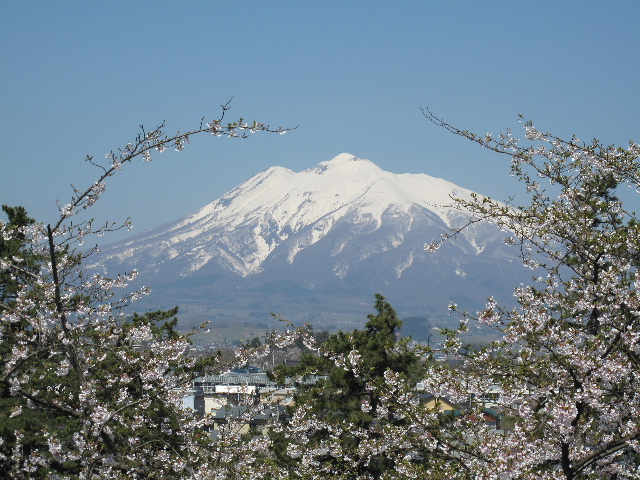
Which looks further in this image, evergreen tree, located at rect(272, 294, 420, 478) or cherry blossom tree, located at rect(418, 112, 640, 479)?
evergreen tree, located at rect(272, 294, 420, 478)

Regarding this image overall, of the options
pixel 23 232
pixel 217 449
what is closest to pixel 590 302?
pixel 217 449

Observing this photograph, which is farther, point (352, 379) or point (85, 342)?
point (352, 379)

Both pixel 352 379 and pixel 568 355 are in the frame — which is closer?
pixel 568 355

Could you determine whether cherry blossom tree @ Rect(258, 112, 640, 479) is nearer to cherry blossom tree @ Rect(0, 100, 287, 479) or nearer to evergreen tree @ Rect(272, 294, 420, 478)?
cherry blossom tree @ Rect(0, 100, 287, 479)

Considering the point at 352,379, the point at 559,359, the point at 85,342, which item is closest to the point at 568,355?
the point at 559,359

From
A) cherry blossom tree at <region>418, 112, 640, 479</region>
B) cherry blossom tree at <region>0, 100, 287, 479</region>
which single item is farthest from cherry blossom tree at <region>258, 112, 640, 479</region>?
cherry blossom tree at <region>0, 100, 287, 479</region>

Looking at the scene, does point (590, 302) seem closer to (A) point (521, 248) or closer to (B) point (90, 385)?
(A) point (521, 248)

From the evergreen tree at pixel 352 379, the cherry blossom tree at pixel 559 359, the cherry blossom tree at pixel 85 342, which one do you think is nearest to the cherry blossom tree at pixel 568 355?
the cherry blossom tree at pixel 559 359

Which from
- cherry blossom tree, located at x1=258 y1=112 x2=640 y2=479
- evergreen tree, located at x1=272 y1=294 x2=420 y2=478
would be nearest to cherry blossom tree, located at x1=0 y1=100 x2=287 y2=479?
cherry blossom tree, located at x1=258 y1=112 x2=640 y2=479

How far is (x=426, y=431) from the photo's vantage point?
19.7ft

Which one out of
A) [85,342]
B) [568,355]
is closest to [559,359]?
[568,355]

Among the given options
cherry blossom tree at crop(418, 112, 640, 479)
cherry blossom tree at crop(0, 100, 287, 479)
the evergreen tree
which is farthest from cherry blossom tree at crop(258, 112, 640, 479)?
the evergreen tree

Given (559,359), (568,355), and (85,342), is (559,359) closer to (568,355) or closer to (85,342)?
(568,355)

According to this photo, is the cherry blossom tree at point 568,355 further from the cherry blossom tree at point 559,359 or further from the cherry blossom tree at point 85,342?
the cherry blossom tree at point 85,342
